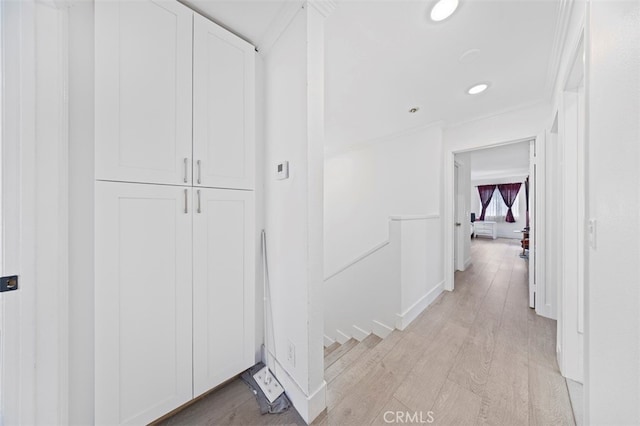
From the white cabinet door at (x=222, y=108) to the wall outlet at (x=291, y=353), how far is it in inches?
40.1

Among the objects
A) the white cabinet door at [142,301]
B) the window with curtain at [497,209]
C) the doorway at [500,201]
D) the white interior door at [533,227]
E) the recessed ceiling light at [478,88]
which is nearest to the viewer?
the white cabinet door at [142,301]

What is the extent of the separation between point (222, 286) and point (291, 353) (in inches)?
22.6

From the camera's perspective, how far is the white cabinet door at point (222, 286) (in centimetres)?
122

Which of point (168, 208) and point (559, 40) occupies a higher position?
point (559, 40)

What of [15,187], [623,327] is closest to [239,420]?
[15,187]

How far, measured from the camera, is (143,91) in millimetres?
1055

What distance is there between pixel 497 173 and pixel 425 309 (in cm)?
705

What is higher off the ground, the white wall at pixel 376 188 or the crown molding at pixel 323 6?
the crown molding at pixel 323 6

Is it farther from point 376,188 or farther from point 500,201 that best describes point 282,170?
point 500,201

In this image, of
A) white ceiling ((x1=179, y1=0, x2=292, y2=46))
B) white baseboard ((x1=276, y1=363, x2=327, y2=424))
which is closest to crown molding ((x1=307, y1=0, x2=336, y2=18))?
white ceiling ((x1=179, y1=0, x2=292, y2=46))

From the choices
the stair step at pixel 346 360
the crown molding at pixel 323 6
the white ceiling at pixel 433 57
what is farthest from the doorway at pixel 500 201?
the crown molding at pixel 323 6

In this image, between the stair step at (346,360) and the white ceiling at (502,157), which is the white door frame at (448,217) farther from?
the stair step at (346,360)

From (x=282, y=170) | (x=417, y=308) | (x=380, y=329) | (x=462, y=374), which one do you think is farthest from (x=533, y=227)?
(x=282, y=170)

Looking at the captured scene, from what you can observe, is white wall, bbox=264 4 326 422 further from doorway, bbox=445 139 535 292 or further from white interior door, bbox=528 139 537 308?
doorway, bbox=445 139 535 292
